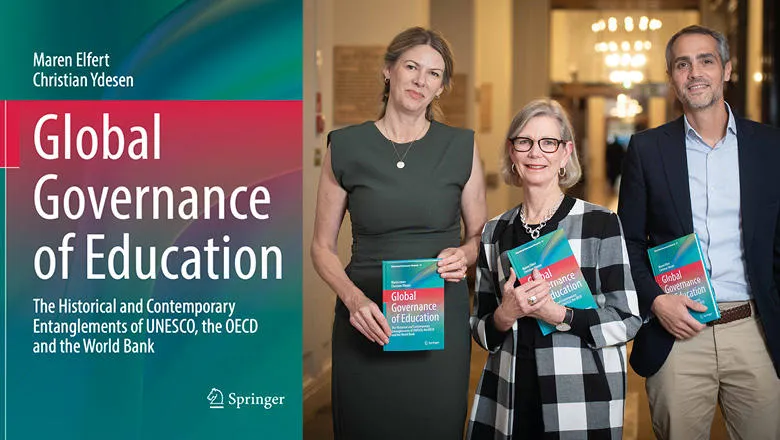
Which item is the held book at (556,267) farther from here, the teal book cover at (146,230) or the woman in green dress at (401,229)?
the teal book cover at (146,230)

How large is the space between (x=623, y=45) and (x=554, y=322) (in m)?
12.7

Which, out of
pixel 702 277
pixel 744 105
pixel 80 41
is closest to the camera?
pixel 80 41

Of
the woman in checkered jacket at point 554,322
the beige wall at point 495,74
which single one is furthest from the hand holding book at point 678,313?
the beige wall at point 495,74

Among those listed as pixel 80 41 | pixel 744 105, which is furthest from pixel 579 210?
pixel 744 105

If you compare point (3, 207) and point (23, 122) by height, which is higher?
point (23, 122)

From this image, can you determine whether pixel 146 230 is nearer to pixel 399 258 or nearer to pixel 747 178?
pixel 399 258

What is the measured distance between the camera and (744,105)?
9734mm

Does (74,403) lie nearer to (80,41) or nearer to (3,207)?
(3,207)

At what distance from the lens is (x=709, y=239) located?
256 centimetres

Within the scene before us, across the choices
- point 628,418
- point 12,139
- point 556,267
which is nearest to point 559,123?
point 556,267

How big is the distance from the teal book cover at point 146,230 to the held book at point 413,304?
0.21 metres

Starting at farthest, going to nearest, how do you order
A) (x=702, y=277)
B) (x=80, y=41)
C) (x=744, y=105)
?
1. (x=744, y=105)
2. (x=702, y=277)
3. (x=80, y=41)

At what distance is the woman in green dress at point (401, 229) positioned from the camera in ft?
8.21

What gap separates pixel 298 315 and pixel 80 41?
2.59 feet
